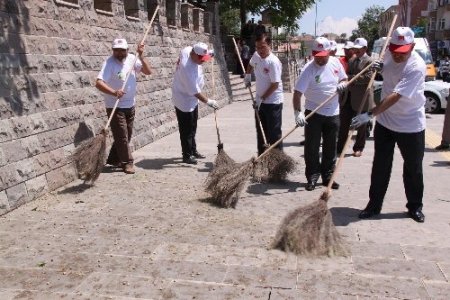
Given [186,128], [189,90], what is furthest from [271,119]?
[186,128]

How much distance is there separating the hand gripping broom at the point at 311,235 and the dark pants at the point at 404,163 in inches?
45.4

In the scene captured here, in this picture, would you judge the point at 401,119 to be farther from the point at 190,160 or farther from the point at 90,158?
the point at 190,160

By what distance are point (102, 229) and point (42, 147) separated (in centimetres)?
179

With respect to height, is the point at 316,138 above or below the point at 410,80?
below

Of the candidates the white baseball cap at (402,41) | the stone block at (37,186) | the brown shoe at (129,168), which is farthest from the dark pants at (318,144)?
the stone block at (37,186)

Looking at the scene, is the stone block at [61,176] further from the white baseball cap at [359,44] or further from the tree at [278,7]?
the tree at [278,7]

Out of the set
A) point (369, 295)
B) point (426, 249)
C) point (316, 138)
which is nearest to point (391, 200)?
point (316, 138)

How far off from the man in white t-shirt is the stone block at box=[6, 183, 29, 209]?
3225mm

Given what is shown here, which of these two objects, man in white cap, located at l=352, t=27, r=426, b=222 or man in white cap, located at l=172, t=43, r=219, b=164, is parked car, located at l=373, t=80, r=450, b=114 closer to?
man in white cap, located at l=172, t=43, r=219, b=164

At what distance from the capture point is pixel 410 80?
4.66 meters

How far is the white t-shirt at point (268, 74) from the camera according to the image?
6781 millimetres

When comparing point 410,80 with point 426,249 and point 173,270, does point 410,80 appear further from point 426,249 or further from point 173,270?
point 173,270

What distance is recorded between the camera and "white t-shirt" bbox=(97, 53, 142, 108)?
22.3ft

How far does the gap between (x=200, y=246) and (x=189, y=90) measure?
144 inches
